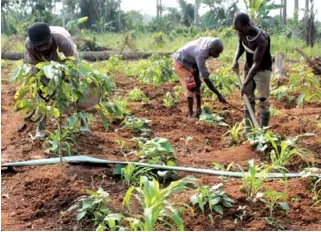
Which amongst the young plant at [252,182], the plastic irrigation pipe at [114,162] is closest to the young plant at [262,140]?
the plastic irrigation pipe at [114,162]

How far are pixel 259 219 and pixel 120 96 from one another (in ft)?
17.8

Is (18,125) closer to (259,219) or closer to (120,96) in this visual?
(120,96)

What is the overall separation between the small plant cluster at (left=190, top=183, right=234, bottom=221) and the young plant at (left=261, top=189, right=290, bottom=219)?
236 millimetres

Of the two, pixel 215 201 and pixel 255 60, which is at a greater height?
pixel 255 60

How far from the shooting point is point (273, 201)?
3.27 m

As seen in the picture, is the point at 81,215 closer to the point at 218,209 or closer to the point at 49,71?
the point at 218,209

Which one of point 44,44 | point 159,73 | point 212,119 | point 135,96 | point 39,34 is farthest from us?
point 159,73

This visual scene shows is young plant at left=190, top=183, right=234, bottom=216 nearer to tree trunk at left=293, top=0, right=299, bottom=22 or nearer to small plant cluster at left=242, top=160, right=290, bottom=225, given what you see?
small plant cluster at left=242, top=160, right=290, bottom=225

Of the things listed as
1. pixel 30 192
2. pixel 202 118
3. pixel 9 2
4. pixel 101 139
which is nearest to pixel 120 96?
pixel 202 118

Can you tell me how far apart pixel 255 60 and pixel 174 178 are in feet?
6.20

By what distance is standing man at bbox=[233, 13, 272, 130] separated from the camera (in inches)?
206

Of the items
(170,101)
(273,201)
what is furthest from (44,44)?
(170,101)

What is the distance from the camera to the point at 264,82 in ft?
18.3

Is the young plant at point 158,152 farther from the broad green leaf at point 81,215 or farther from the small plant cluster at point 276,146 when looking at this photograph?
the broad green leaf at point 81,215
